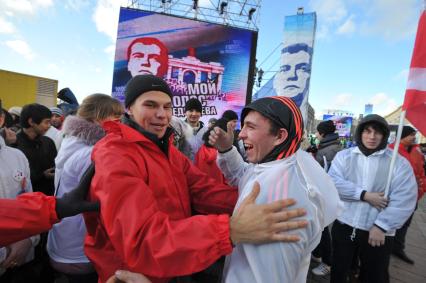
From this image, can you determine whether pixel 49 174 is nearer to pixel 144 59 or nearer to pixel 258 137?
pixel 258 137

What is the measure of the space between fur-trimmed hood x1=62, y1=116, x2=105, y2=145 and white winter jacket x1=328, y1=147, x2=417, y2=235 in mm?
2391

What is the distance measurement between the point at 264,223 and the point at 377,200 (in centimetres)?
211

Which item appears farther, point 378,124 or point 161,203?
point 378,124

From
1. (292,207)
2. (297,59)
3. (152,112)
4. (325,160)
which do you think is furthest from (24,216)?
(297,59)

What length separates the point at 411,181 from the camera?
2.62 metres

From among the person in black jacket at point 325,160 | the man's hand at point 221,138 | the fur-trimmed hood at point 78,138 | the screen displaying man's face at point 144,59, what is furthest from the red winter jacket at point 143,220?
the screen displaying man's face at point 144,59

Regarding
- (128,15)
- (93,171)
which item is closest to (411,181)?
(93,171)

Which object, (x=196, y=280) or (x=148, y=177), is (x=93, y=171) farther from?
(x=196, y=280)

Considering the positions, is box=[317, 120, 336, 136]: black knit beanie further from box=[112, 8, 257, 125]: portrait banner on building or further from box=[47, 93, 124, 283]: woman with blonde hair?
box=[112, 8, 257, 125]: portrait banner on building

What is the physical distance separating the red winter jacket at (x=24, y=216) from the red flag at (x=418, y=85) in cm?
294

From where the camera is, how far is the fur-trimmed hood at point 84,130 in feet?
7.04

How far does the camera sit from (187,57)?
1378 cm

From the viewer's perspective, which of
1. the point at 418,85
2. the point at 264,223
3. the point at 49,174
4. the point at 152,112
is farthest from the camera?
the point at 49,174

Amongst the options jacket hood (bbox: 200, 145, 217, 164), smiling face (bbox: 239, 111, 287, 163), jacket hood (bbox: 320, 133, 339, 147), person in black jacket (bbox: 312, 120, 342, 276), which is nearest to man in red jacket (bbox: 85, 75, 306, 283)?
smiling face (bbox: 239, 111, 287, 163)
